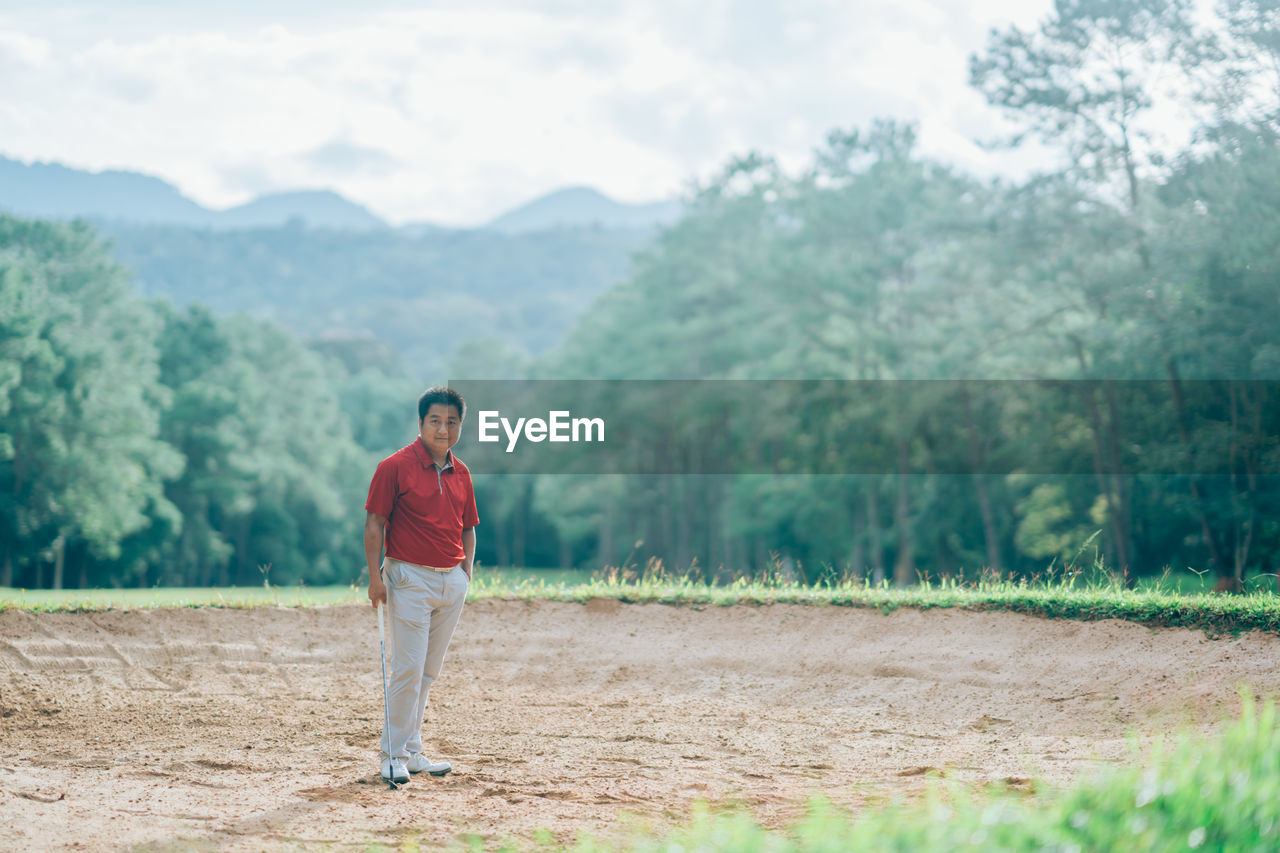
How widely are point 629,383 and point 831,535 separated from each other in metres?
11.6

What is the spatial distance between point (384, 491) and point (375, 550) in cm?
32

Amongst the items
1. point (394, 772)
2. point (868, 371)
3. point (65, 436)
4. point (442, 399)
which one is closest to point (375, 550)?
point (442, 399)

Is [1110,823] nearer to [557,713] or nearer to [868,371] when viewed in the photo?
[557,713]

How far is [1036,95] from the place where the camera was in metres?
26.0

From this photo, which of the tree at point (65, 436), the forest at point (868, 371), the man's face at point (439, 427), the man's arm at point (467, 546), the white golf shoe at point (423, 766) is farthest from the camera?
the tree at point (65, 436)

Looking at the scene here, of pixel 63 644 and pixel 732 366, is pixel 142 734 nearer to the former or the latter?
pixel 63 644

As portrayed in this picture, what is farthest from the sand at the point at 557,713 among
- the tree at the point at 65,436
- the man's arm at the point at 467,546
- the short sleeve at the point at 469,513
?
the tree at the point at 65,436

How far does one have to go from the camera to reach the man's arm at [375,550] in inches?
212

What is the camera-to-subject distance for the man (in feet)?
18.1

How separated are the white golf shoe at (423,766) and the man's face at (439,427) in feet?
5.85

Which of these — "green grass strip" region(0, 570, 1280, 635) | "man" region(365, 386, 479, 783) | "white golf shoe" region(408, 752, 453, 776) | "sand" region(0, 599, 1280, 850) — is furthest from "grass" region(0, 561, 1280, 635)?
"man" region(365, 386, 479, 783)

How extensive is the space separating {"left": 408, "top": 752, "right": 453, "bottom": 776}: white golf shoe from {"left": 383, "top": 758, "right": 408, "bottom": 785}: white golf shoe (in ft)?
0.66

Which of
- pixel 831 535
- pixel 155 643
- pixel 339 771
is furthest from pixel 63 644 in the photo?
pixel 831 535

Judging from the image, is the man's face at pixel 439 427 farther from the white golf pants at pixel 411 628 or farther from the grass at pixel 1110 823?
the grass at pixel 1110 823
